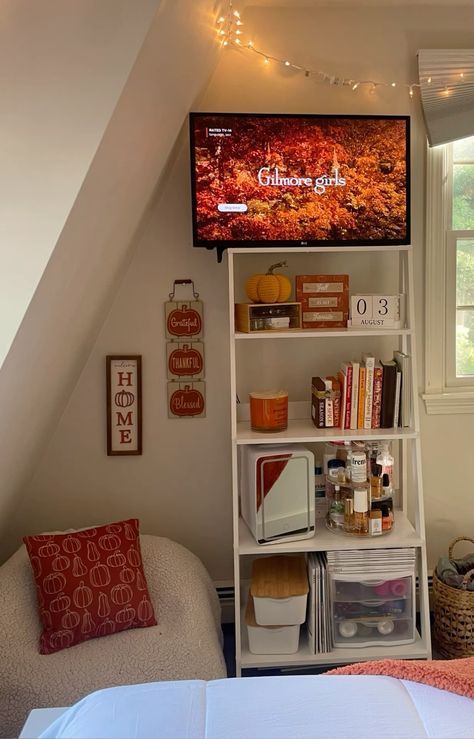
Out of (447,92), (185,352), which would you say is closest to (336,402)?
(185,352)

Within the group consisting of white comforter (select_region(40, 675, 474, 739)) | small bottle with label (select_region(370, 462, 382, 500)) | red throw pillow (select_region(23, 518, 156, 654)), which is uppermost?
small bottle with label (select_region(370, 462, 382, 500))

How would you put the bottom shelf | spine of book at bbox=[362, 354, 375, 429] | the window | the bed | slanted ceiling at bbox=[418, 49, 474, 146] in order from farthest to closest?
the window, slanted ceiling at bbox=[418, 49, 474, 146], spine of book at bbox=[362, 354, 375, 429], the bottom shelf, the bed

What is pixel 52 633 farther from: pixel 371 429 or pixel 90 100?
pixel 90 100

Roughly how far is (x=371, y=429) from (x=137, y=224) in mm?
1138

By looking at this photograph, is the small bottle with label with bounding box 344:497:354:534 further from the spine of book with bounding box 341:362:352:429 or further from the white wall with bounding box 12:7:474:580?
the white wall with bounding box 12:7:474:580

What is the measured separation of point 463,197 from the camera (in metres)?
2.88

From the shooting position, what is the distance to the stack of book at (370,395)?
2598 millimetres

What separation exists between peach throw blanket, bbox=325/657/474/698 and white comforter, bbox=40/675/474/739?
0.09ft

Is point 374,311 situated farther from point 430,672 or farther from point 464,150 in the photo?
point 430,672

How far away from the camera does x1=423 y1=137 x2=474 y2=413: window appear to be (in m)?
2.83

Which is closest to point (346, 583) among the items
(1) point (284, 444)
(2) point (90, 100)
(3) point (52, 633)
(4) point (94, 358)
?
(1) point (284, 444)

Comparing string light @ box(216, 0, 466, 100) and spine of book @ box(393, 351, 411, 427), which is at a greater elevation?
string light @ box(216, 0, 466, 100)

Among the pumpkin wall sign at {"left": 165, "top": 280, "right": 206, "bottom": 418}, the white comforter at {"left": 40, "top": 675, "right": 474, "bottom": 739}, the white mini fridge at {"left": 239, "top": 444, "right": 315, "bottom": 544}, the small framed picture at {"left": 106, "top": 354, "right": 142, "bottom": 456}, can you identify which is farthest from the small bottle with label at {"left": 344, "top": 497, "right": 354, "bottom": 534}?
the white comforter at {"left": 40, "top": 675, "right": 474, "bottom": 739}

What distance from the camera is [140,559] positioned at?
250cm
